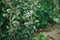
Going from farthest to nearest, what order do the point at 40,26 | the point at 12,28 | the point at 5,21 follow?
1. the point at 40,26
2. the point at 5,21
3. the point at 12,28

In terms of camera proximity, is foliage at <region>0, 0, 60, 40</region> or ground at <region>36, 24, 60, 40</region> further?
ground at <region>36, 24, 60, 40</region>

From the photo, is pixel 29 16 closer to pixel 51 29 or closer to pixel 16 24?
pixel 16 24

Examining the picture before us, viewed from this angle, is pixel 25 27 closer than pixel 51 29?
Yes

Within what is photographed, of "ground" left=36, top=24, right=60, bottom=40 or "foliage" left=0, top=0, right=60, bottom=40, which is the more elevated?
"foliage" left=0, top=0, right=60, bottom=40

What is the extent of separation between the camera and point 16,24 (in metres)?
4.20

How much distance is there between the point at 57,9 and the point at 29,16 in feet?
3.52

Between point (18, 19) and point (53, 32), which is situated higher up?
point (18, 19)

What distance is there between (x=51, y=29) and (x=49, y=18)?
29cm

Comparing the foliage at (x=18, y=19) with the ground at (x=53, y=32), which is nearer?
the foliage at (x=18, y=19)

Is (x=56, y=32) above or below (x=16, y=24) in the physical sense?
below

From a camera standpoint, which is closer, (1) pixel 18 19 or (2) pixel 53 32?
(1) pixel 18 19

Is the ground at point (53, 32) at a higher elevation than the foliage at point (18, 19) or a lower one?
lower

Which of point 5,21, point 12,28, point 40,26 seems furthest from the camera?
point 40,26

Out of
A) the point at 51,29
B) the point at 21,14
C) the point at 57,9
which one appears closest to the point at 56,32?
the point at 51,29
